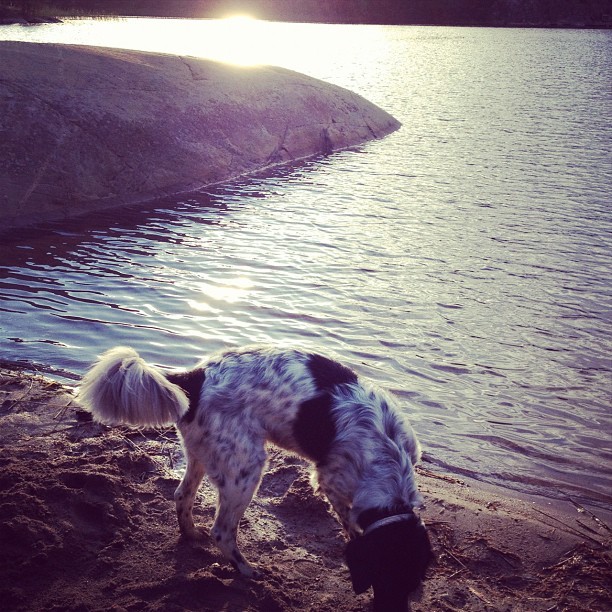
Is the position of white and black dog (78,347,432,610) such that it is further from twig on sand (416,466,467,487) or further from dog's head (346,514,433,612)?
twig on sand (416,466,467,487)

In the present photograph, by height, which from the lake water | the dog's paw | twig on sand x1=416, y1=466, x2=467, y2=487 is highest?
the lake water

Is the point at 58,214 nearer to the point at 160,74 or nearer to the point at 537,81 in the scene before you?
the point at 160,74

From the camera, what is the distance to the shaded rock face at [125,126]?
33.3 feet

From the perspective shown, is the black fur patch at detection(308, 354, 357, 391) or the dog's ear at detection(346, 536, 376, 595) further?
the black fur patch at detection(308, 354, 357, 391)

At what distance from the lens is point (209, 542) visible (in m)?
3.85

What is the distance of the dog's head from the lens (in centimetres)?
310

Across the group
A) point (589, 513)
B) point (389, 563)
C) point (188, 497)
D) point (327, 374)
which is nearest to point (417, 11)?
point (589, 513)

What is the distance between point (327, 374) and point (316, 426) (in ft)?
0.99


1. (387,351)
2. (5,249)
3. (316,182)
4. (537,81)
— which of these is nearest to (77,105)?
(5,249)

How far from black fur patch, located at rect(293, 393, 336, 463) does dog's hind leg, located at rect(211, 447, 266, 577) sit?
26 centimetres

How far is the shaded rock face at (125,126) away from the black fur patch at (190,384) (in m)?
6.74

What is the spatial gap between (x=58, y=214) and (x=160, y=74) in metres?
4.07

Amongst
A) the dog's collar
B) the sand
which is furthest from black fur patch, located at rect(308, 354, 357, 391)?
the sand

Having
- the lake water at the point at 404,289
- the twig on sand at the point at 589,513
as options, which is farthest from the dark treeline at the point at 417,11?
the twig on sand at the point at 589,513
